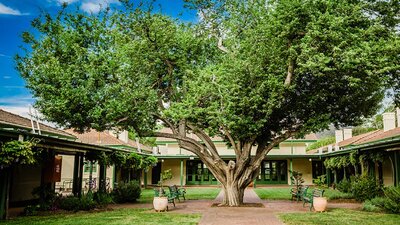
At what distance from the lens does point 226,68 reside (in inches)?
595

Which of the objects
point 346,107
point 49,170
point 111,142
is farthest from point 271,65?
point 111,142

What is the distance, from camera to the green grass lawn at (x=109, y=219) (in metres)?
11.5

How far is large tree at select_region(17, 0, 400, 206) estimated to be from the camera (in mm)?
12758

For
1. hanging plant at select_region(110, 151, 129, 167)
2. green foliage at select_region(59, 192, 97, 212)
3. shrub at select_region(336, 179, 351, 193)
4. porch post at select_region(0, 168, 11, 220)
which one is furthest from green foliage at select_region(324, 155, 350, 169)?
porch post at select_region(0, 168, 11, 220)

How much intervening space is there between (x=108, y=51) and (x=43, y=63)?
2608 millimetres

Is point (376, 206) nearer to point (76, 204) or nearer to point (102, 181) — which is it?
point (76, 204)

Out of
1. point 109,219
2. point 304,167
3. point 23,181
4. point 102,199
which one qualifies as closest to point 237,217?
point 109,219

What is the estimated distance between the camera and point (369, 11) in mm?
13820

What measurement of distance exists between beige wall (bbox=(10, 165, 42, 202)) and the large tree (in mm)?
4784

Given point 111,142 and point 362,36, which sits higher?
point 362,36

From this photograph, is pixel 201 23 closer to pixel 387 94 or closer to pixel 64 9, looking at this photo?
pixel 64 9

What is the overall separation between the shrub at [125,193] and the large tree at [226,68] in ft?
12.7

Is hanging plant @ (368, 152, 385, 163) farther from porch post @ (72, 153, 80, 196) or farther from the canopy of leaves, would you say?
porch post @ (72, 153, 80, 196)

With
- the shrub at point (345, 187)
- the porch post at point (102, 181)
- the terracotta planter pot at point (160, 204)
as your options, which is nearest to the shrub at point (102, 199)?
the porch post at point (102, 181)
